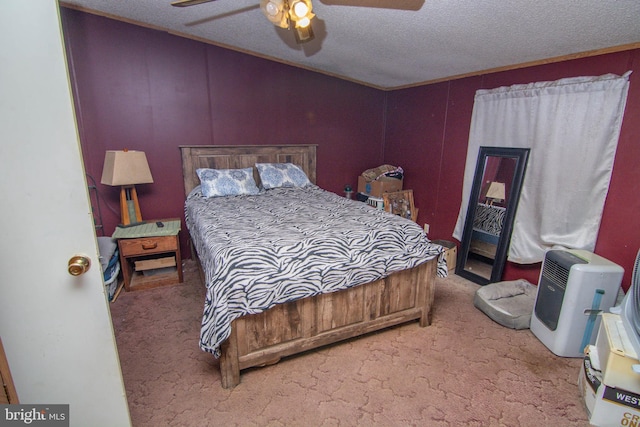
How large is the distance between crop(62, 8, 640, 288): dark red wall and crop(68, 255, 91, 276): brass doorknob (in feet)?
8.21

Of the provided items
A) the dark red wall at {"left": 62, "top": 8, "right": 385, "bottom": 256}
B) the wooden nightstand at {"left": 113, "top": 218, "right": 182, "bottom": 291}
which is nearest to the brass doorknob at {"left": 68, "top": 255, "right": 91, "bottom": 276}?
the wooden nightstand at {"left": 113, "top": 218, "right": 182, "bottom": 291}

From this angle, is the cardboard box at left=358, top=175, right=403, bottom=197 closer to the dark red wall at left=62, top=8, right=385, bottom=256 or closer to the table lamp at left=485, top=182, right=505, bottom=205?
the dark red wall at left=62, top=8, right=385, bottom=256

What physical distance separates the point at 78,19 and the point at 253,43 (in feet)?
4.98

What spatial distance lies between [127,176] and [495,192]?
3419 mm

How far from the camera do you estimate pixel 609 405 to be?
1.55 meters

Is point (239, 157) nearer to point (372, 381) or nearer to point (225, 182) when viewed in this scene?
point (225, 182)

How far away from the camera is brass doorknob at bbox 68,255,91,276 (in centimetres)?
104

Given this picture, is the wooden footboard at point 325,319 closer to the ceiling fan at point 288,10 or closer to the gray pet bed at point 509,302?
the gray pet bed at point 509,302

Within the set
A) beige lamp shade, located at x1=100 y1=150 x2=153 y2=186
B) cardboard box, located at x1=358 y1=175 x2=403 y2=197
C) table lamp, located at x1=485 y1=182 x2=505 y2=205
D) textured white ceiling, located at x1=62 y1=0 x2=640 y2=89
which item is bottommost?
cardboard box, located at x1=358 y1=175 x2=403 y2=197

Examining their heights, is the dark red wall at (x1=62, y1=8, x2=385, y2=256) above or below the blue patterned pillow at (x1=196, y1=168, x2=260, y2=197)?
above

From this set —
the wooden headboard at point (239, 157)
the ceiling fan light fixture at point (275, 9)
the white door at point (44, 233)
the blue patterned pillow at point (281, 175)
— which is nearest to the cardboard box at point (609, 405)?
the white door at point (44, 233)

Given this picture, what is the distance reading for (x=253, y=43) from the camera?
3270mm

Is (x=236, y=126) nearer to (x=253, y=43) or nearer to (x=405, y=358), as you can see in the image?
(x=253, y=43)

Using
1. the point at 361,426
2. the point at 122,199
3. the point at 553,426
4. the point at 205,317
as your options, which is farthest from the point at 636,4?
the point at 122,199
